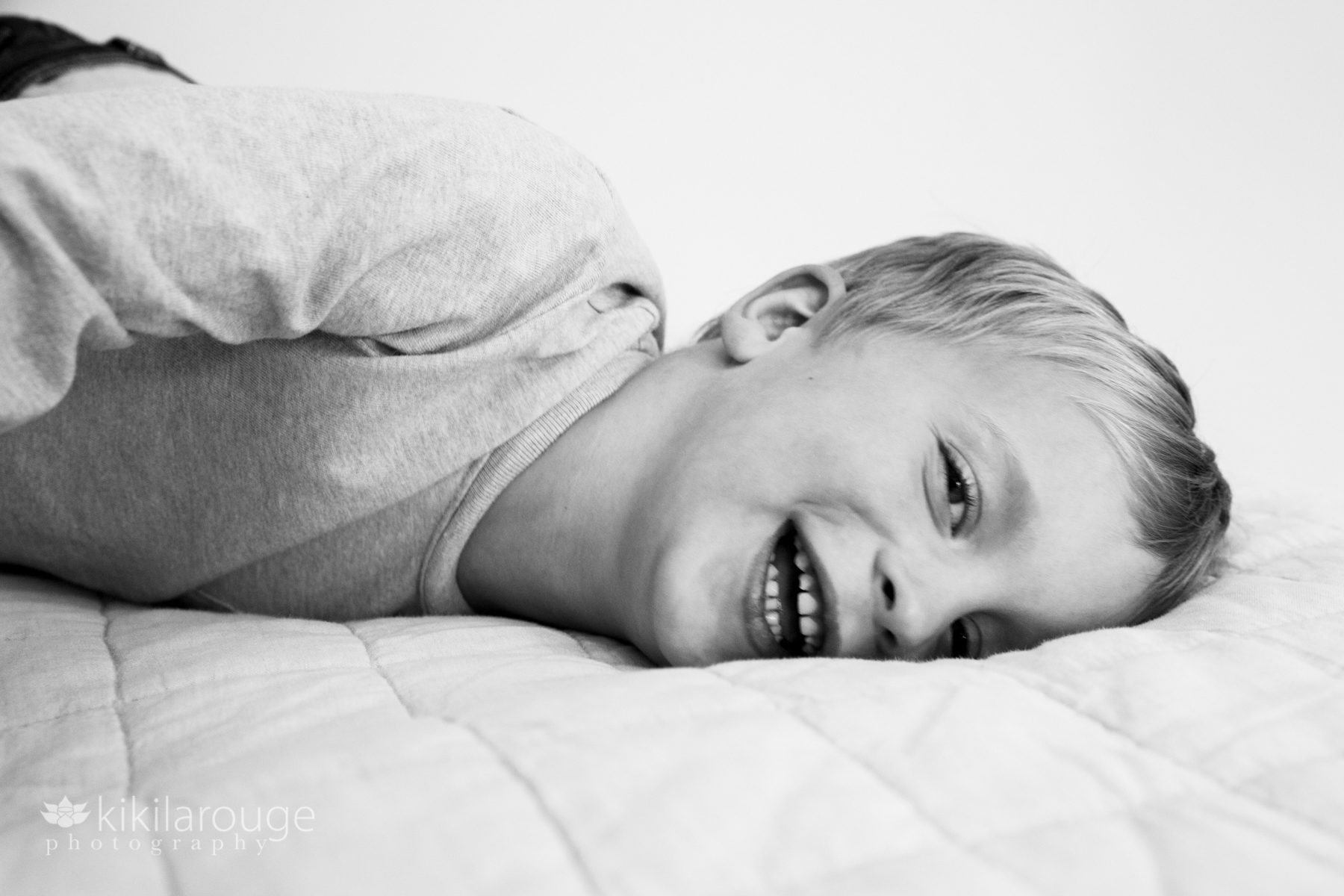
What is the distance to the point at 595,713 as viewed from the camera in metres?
0.49

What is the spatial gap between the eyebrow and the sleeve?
339 millimetres

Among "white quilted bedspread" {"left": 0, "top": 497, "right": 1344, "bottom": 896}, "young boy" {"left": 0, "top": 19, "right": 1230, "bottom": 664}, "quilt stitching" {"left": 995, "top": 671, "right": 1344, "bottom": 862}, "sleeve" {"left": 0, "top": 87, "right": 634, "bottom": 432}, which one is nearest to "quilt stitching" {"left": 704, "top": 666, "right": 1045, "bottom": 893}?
"white quilted bedspread" {"left": 0, "top": 497, "right": 1344, "bottom": 896}

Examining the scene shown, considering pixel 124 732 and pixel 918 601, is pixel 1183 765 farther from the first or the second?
pixel 124 732

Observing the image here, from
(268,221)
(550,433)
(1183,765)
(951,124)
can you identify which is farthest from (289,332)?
(951,124)

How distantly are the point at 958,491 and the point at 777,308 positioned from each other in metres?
0.27

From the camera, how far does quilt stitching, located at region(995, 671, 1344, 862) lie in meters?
0.45

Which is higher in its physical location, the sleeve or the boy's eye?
the sleeve

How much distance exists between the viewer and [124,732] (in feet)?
1.76

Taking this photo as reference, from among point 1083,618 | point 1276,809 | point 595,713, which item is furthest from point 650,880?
point 1083,618

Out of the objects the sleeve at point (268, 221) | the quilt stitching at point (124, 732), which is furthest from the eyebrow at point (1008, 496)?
the quilt stitching at point (124, 732)

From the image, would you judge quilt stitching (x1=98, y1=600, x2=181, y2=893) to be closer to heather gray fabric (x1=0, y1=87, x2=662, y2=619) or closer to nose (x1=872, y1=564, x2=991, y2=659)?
heather gray fabric (x1=0, y1=87, x2=662, y2=619)

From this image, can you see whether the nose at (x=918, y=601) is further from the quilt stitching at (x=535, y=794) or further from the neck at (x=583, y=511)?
the quilt stitching at (x=535, y=794)

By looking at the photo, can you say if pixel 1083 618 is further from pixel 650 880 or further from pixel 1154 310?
pixel 1154 310

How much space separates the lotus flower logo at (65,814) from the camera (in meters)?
0.43
